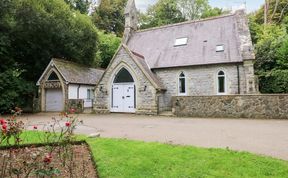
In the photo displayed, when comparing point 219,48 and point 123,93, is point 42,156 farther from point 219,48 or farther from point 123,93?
point 219,48

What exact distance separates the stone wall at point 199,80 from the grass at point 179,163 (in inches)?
532

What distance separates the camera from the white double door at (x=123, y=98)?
21.2m

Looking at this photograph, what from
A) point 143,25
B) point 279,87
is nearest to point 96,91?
point 279,87

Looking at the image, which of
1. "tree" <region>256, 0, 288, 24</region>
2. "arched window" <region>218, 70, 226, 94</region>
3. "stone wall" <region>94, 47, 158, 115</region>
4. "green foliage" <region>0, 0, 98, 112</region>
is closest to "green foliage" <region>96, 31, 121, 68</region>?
"green foliage" <region>0, 0, 98, 112</region>

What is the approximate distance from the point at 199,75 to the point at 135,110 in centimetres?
643

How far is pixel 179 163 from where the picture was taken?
5.90m

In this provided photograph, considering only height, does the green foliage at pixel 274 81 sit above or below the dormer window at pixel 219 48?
below

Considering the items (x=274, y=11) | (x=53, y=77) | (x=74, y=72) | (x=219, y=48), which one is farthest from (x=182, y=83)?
(x=274, y=11)

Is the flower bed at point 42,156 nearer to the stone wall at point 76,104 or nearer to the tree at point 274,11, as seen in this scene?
the stone wall at point 76,104

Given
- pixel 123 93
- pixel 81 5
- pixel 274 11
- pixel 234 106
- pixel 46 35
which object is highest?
pixel 81 5

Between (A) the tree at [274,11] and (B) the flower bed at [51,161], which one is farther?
(A) the tree at [274,11]

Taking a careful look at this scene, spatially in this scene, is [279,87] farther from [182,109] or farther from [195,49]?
[182,109]

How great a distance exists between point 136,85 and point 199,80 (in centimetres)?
565

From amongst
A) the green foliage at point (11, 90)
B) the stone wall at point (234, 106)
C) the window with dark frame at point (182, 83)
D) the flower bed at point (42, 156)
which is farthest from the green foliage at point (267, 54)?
the green foliage at point (11, 90)
